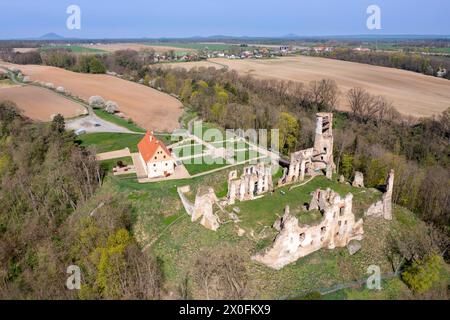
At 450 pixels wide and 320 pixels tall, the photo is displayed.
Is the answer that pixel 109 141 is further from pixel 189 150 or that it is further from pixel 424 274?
pixel 424 274

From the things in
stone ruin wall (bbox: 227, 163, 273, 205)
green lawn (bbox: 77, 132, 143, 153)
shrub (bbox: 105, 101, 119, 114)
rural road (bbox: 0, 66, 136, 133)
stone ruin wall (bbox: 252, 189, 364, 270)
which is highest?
shrub (bbox: 105, 101, 119, 114)

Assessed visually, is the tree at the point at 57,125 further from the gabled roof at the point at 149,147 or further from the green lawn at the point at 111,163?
the gabled roof at the point at 149,147

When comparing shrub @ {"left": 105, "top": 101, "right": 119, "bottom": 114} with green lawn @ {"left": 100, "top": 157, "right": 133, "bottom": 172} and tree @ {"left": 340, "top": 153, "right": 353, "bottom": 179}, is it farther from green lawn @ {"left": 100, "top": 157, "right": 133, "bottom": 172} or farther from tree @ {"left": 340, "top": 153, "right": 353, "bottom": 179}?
tree @ {"left": 340, "top": 153, "right": 353, "bottom": 179}

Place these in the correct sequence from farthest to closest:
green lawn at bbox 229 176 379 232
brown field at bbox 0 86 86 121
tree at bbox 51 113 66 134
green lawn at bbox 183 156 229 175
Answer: brown field at bbox 0 86 86 121 < tree at bbox 51 113 66 134 < green lawn at bbox 183 156 229 175 < green lawn at bbox 229 176 379 232

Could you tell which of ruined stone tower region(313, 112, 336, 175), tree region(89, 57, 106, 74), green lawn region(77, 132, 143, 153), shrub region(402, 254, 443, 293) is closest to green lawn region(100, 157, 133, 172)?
green lawn region(77, 132, 143, 153)

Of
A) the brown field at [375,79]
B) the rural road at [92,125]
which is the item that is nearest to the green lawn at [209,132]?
the rural road at [92,125]
